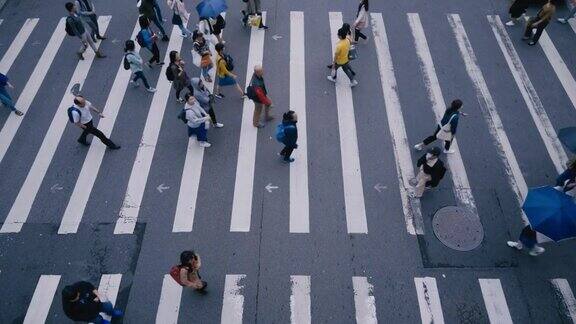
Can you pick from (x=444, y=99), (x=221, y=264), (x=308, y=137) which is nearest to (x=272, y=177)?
(x=308, y=137)

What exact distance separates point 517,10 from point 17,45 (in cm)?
1663

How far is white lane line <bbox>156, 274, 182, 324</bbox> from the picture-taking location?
811 cm

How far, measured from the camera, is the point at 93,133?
1023 centimetres

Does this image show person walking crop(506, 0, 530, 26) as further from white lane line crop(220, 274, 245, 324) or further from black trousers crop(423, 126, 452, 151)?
white lane line crop(220, 274, 245, 324)

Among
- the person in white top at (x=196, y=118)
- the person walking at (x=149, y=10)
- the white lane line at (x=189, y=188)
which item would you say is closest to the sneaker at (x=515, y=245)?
the white lane line at (x=189, y=188)

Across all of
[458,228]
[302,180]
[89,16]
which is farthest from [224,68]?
[458,228]

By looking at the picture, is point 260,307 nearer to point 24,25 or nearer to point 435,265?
point 435,265

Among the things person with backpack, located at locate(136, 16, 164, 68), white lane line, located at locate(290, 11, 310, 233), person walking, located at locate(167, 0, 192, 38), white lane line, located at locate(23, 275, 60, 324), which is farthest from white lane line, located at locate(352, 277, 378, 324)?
person walking, located at locate(167, 0, 192, 38)

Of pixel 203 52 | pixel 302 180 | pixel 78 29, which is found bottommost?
pixel 302 180

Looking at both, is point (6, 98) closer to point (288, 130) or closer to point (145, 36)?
point (145, 36)

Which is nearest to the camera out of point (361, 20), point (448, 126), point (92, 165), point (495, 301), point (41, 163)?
point (495, 301)

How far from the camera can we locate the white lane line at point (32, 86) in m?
11.3

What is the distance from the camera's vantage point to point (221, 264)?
876cm

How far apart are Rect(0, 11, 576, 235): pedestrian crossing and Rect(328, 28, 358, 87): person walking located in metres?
0.40
